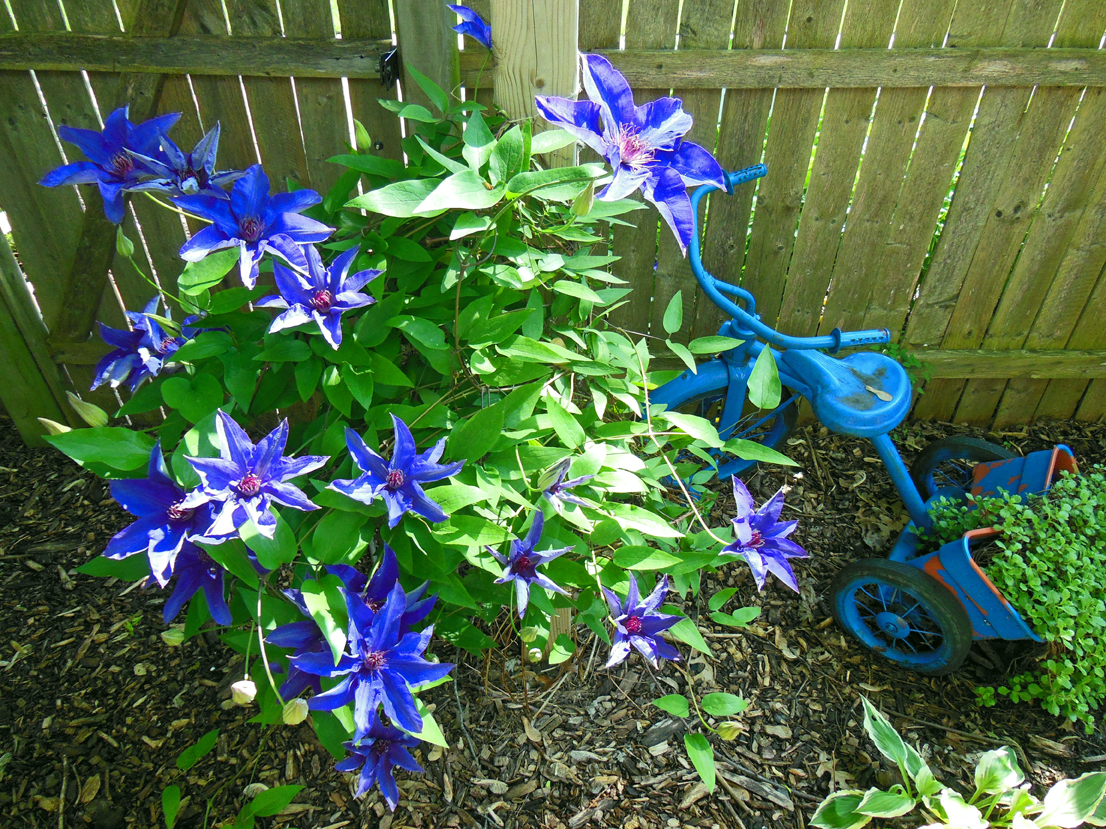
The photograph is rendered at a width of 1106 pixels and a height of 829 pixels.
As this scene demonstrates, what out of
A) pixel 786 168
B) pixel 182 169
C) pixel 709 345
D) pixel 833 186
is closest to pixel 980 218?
pixel 833 186

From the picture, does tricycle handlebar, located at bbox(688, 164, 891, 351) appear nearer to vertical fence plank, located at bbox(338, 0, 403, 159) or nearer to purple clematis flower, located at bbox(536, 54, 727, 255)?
purple clematis flower, located at bbox(536, 54, 727, 255)

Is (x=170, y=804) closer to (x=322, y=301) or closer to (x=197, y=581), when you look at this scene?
(x=197, y=581)

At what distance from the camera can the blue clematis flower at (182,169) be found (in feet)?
3.46

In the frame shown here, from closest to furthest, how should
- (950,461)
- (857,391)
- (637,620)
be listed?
1. (637,620)
2. (857,391)
3. (950,461)

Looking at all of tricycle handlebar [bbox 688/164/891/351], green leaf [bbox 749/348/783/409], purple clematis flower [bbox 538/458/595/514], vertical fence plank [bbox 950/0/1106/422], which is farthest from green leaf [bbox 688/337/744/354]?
vertical fence plank [bbox 950/0/1106/422]

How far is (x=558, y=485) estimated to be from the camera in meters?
1.05

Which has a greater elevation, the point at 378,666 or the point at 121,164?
the point at 121,164

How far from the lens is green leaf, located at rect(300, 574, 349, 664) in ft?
3.02

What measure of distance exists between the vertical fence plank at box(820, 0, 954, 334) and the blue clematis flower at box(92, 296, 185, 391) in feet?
7.05

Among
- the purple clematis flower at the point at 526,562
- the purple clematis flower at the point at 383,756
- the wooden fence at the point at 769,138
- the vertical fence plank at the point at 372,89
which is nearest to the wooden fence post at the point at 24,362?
the wooden fence at the point at 769,138

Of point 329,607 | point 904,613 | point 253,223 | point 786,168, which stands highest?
point 253,223

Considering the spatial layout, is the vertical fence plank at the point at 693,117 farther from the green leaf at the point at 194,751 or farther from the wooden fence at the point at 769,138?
the green leaf at the point at 194,751

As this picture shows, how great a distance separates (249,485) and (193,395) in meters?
0.33

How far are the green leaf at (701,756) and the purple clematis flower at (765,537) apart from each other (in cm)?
36
